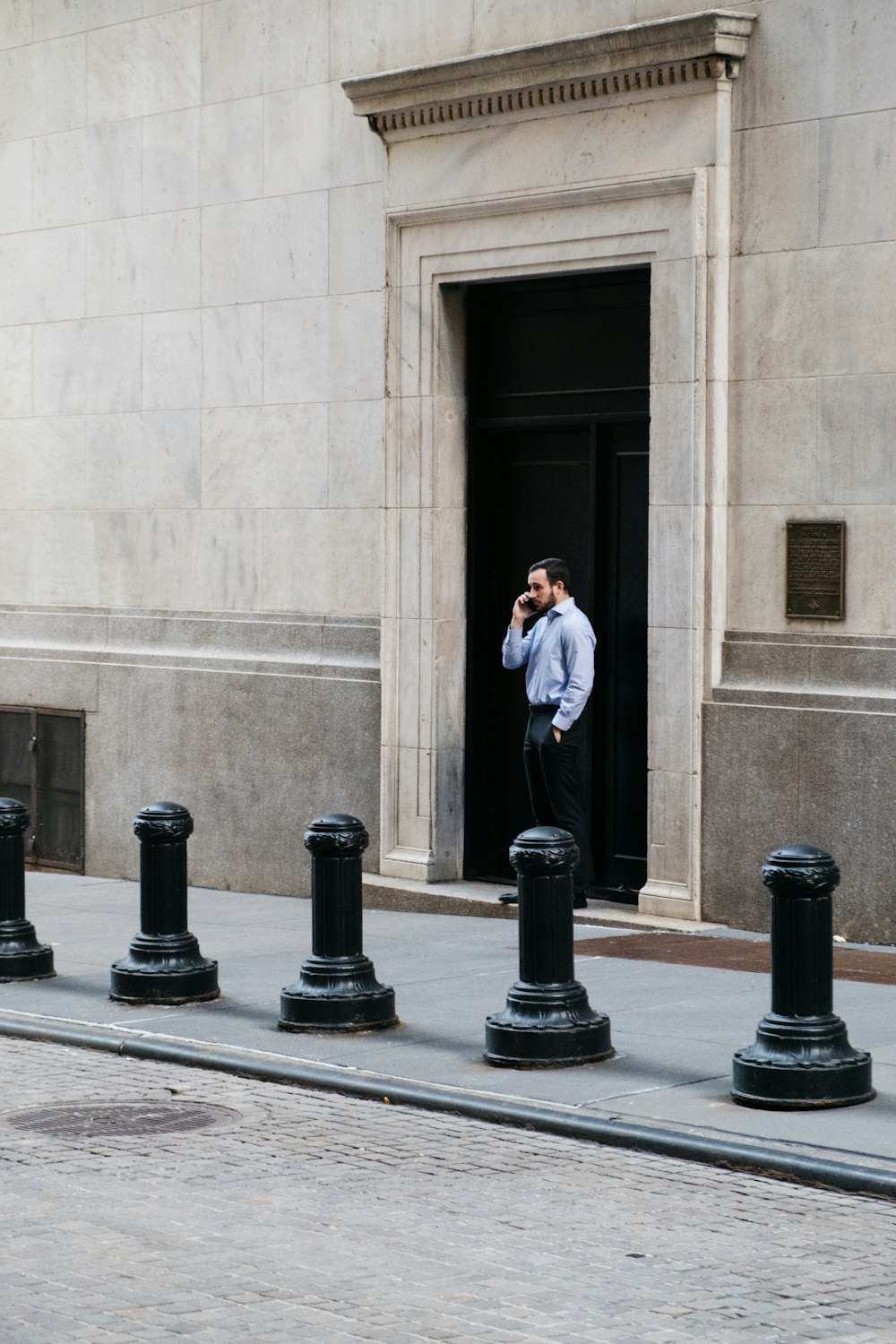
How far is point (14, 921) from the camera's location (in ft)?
38.6

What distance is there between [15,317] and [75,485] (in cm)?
154

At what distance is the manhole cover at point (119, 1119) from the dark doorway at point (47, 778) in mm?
8290

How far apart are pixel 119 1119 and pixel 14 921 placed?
3.54 meters

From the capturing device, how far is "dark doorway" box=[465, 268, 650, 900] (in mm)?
13320

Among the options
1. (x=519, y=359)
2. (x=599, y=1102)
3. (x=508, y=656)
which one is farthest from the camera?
(x=519, y=359)

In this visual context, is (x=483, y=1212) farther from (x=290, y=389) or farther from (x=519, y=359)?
(x=290, y=389)

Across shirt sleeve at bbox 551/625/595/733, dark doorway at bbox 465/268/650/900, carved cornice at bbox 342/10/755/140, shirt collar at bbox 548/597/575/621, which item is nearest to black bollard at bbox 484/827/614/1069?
shirt sleeve at bbox 551/625/595/733

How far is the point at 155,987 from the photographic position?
10.8 m

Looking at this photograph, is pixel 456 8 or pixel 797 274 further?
pixel 456 8

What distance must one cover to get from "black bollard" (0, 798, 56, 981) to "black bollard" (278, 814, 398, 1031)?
2.24 m

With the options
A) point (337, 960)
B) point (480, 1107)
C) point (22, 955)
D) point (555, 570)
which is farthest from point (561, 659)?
point (480, 1107)

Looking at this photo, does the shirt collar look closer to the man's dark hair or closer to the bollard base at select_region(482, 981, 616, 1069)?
the man's dark hair

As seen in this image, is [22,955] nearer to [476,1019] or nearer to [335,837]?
[335,837]

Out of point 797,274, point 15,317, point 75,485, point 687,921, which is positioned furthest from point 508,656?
point 15,317
